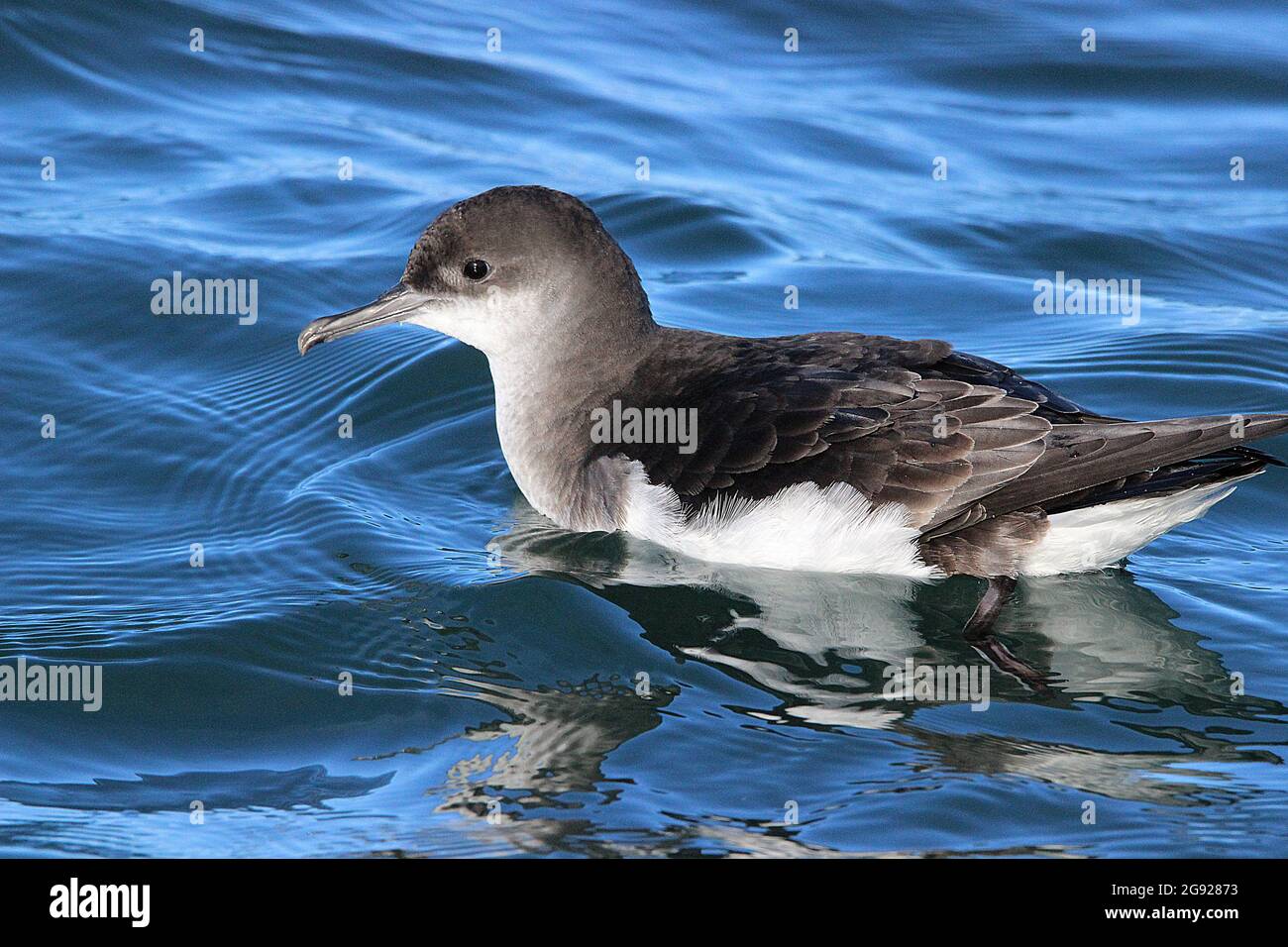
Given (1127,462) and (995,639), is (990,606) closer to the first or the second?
(995,639)

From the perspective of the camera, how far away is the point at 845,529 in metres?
6.04

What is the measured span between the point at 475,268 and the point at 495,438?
1314mm

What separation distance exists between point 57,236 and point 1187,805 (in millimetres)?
7167

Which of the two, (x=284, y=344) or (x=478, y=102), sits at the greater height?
(x=478, y=102)

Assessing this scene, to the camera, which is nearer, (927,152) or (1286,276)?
(1286,276)

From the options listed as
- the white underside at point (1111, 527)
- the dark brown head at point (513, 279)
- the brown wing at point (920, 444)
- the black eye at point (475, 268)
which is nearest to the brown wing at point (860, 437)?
the brown wing at point (920, 444)

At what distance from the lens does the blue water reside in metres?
4.98

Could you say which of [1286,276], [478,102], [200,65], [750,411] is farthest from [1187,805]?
[200,65]

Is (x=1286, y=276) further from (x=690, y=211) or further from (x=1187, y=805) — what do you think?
(x=1187, y=805)

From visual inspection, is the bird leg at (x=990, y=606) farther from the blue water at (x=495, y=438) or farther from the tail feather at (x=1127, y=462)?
the tail feather at (x=1127, y=462)

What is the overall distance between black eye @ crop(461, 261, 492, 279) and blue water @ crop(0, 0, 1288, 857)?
3.52ft

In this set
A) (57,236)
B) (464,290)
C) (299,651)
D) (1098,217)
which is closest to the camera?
(299,651)

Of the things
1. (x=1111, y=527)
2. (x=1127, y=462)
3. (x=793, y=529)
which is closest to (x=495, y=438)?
(x=793, y=529)

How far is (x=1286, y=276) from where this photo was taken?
10.1 m
